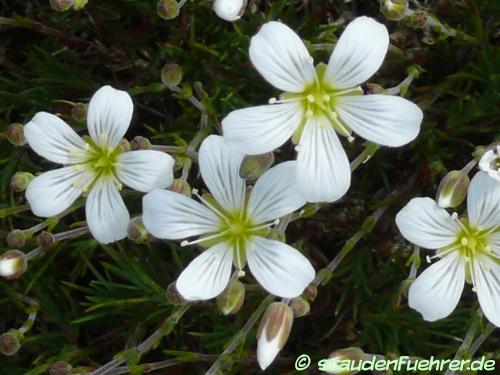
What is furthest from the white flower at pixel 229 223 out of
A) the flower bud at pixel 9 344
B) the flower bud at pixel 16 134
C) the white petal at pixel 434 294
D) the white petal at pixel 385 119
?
the flower bud at pixel 9 344

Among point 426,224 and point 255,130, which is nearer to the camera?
point 255,130

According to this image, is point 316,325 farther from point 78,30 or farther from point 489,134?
point 78,30

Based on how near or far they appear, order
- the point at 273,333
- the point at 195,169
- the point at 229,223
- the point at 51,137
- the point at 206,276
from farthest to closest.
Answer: the point at 195,169 → the point at 51,137 → the point at 229,223 → the point at 206,276 → the point at 273,333

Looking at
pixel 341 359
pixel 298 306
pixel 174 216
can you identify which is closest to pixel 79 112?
pixel 174 216

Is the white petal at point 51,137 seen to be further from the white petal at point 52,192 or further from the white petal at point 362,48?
the white petal at point 362,48

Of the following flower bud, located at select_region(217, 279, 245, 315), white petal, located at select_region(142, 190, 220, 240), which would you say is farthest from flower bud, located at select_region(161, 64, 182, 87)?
flower bud, located at select_region(217, 279, 245, 315)

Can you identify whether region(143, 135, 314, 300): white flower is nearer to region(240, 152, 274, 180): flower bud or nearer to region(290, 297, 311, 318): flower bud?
region(240, 152, 274, 180): flower bud

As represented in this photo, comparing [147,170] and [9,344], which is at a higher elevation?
[147,170]

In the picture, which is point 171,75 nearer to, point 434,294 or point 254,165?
point 254,165
